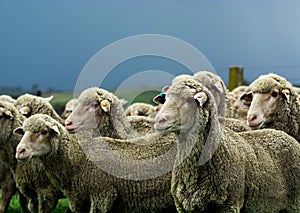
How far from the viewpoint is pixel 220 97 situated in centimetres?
673

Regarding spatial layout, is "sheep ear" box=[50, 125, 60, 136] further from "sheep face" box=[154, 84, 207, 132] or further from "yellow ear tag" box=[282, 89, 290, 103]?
"yellow ear tag" box=[282, 89, 290, 103]

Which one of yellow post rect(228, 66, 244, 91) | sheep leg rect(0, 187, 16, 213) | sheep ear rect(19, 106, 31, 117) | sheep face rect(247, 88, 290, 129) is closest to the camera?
sheep face rect(247, 88, 290, 129)

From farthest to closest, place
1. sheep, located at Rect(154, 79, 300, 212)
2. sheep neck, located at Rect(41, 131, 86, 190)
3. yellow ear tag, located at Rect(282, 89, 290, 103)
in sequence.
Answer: yellow ear tag, located at Rect(282, 89, 290, 103) → sheep neck, located at Rect(41, 131, 86, 190) → sheep, located at Rect(154, 79, 300, 212)

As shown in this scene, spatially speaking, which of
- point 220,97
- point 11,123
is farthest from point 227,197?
point 11,123

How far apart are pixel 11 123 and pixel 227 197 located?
3.14m

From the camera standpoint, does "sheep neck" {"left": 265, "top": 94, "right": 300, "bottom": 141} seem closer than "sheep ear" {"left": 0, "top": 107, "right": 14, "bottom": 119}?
Yes

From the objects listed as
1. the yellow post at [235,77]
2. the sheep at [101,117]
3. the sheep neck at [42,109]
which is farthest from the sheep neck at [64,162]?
the yellow post at [235,77]

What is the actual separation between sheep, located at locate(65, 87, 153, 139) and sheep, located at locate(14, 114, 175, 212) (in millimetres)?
533

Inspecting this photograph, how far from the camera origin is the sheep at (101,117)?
6449 mm

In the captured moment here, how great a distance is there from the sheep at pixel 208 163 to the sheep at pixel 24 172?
217 centimetres

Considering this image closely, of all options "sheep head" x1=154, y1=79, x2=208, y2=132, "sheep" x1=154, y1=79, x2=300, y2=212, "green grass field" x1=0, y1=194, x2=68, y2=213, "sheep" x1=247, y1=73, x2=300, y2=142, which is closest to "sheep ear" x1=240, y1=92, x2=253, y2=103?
"sheep" x1=247, y1=73, x2=300, y2=142

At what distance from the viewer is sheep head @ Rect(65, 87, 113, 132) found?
21.1 feet

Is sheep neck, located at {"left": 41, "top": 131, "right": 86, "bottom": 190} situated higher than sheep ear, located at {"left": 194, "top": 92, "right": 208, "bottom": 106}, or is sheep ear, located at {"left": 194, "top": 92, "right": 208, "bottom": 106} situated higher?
sheep ear, located at {"left": 194, "top": 92, "right": 208, "bottom": 106}

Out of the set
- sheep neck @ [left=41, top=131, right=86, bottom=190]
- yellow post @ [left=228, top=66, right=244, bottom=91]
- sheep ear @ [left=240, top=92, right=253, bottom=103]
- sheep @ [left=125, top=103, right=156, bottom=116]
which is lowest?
yellow post @ [left=228, top=66, right=244, bottom=91]
